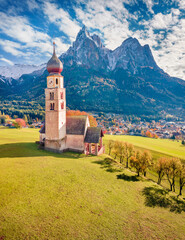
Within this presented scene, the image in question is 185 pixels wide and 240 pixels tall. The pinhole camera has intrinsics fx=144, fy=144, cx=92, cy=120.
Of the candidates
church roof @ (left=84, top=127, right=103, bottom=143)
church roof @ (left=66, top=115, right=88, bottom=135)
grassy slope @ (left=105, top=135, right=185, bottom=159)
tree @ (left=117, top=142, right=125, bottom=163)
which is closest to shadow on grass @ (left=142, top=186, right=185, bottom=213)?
tree @ (left=117, top=142, right=125, bottom=163)

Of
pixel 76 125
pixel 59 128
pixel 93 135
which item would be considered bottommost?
pixel 93 135

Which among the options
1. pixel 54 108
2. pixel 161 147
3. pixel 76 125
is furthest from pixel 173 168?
→ pixel 161 147

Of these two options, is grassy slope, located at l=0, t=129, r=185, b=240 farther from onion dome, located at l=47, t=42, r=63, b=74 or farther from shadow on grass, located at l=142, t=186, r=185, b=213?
onion dome, located at l=47, t=42, r=63, b=74

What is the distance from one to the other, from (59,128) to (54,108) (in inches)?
218

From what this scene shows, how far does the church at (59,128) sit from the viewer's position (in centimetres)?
3856

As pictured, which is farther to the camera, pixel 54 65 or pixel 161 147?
pixel 161 147

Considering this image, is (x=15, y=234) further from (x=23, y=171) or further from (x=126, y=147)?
(x=126, y=147)

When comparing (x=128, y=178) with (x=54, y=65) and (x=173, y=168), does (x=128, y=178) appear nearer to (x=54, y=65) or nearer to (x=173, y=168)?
(x=173, y=168)

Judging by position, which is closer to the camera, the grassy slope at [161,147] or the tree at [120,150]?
the tree at [120,150]

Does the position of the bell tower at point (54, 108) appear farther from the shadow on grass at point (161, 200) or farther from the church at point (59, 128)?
the shadow on grass at point (161, 200)

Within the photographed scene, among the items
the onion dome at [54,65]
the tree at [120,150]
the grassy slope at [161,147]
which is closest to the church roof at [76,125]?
the tree at [120,150]

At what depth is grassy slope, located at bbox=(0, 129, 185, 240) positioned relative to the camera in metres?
12.7

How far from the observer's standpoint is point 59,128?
3866 centimetres

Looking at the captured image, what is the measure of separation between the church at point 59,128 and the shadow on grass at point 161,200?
18121mm
